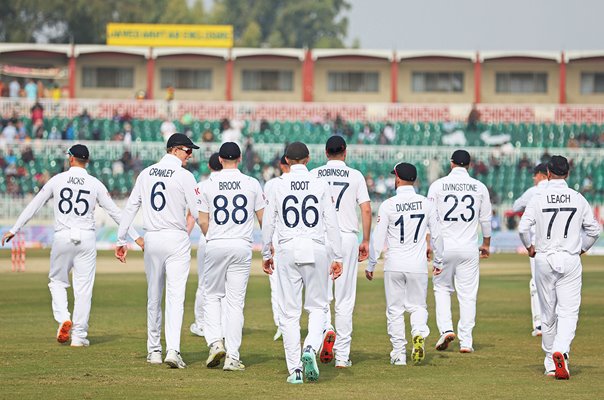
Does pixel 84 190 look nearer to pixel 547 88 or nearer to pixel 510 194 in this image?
pixel 510 194

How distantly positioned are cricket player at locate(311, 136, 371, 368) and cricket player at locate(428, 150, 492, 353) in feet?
6.74

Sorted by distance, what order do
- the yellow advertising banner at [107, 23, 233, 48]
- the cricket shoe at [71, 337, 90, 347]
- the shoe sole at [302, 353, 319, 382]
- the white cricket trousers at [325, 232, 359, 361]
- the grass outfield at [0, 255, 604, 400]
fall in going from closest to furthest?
the grass outfield at [0, 255, 604, 400]
the shoe sole at [302, 353, 319, 382]
the white cricket trousers at [325, 232, 359, 361]
the cricket shoe at [71, 337, 90, 347]
the yellow advertising banner at [107, 23, 233, 48]

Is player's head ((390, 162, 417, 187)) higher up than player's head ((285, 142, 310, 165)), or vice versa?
player's head ((285, 142, 310, 165))

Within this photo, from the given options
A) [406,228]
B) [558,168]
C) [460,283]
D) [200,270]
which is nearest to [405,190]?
[406,228]

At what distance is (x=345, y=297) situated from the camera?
15.1 m

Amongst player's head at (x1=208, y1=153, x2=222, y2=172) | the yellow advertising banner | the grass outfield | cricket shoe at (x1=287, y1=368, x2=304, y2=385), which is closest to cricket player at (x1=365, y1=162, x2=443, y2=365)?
the grass outfield

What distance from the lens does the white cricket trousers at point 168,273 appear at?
48.2 ft

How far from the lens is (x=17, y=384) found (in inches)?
518

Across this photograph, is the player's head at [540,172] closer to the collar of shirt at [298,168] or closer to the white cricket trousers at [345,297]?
the white cricket trousers at [345,297]

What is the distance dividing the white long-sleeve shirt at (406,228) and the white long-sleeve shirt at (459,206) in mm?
1679

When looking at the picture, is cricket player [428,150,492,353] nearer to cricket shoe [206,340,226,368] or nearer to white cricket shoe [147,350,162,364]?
cricket shoe [206,340,226,368]

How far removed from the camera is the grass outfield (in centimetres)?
1285

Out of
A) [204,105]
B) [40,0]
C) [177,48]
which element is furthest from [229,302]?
[40,0]

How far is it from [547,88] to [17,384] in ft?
191
